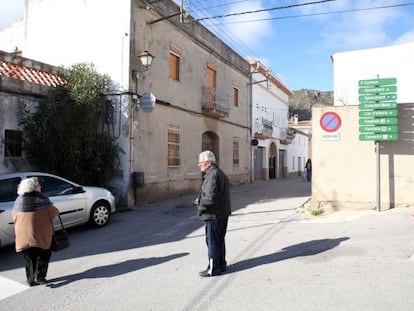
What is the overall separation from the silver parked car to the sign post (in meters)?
6.62

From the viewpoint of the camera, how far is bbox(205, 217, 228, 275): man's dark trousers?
5.63 metres

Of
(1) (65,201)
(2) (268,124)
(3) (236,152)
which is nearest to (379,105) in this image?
(1) (65,201)

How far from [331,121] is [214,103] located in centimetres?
830

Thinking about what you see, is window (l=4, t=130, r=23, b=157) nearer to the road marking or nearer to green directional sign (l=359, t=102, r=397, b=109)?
the road marking

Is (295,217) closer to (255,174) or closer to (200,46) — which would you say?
(200,46)

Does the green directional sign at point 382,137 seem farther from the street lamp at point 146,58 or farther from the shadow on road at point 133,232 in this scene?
the street lamp at point 146,58

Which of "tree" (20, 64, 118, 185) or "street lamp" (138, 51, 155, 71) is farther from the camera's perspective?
"street lamp" (138, 51, 155, 71)

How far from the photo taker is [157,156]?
14750 millimetres

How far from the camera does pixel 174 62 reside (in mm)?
16266

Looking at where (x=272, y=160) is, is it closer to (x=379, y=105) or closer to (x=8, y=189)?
(x=379, y=105)

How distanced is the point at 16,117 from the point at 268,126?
63.0 ft

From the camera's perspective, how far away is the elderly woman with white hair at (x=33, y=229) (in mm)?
5430

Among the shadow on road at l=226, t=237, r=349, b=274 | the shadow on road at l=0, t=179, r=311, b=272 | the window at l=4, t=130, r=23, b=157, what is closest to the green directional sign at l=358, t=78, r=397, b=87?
the shadow on road at l=0, t=179, r=311, b=272

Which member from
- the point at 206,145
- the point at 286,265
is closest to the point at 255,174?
the point at 206,145
